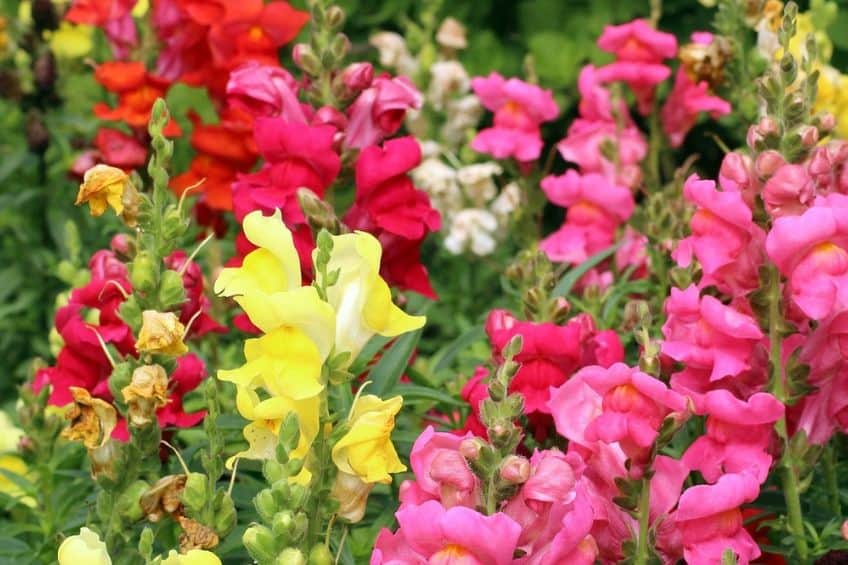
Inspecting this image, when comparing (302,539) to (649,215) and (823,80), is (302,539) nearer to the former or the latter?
(649,215)

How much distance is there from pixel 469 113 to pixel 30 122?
3.28 feet

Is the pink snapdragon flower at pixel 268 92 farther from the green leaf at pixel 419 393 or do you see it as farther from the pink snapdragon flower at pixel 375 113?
the green leaf at pixel 419 393

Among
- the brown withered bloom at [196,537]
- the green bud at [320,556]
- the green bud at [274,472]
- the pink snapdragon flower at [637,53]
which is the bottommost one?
the pink snapdragon flower at [637,53]

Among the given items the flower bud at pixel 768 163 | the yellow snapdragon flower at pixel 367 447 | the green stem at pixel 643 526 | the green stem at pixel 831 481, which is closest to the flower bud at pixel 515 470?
the yellow snapdragon flower at pixel 367 447

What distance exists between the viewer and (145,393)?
187cm

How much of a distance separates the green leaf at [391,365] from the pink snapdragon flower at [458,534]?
1.78 feet

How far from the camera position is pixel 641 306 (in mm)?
1967

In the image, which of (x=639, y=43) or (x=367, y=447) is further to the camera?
(x=639, y=43)

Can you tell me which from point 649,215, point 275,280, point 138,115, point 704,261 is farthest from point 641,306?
point 138,115

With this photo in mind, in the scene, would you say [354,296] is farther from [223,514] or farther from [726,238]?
[726,238]

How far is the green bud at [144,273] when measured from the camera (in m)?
1.88

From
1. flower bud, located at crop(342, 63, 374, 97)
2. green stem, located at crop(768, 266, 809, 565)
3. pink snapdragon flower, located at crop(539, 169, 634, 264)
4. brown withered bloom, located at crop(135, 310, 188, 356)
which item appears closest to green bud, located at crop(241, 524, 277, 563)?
brown withered bloom, located at crop(135, 310, 188, 356)

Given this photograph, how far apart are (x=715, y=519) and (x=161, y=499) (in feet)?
2.15

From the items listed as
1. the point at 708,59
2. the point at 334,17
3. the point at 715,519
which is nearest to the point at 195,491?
the point at 715,519
